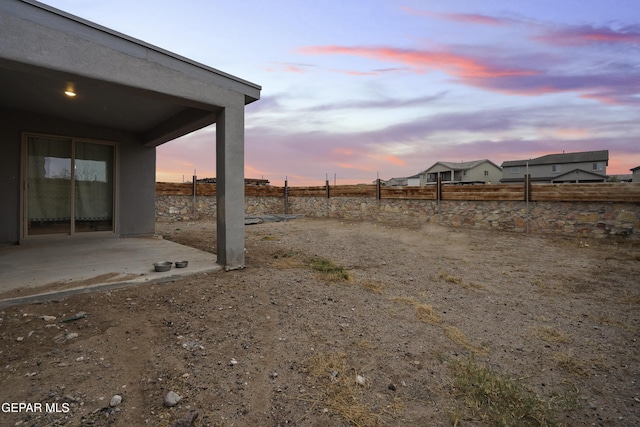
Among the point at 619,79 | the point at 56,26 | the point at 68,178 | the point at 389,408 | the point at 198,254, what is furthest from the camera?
the point at 619,79

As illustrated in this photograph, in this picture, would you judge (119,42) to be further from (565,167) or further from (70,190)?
(565,167)

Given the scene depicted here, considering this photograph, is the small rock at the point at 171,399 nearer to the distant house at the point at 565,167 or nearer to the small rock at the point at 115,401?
the small rock at the point at 115,401

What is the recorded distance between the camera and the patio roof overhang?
297 centimetres

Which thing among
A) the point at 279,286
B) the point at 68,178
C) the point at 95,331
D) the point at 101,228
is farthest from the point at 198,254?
the point at 68,178

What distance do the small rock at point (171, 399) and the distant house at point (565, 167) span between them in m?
35.0

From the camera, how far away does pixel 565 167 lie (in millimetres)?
33594

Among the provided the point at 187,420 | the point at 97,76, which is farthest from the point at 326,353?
the point at 97,76

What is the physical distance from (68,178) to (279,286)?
6242 mm

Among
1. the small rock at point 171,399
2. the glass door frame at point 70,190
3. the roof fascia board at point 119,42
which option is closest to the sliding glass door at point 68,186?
the glass door frame at point 70,190

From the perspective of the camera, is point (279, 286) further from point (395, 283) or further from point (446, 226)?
point (446, 226)

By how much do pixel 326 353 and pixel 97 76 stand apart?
4056mm

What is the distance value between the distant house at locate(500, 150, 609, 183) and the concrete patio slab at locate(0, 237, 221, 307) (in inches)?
1324

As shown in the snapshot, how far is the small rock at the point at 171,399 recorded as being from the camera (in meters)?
1.77

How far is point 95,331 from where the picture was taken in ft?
8.47
